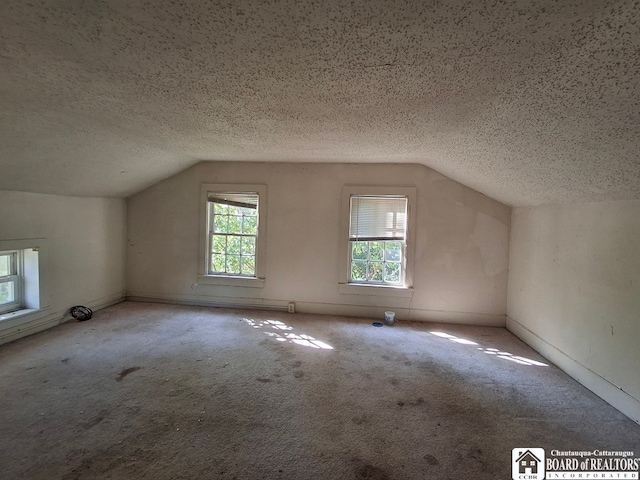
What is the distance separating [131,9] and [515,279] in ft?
13.9

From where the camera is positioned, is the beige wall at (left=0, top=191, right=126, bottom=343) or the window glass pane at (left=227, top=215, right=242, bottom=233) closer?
the beige wall at (left=0, top=191, right=126, bottom=343)

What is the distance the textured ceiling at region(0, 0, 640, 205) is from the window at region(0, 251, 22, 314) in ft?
3.31

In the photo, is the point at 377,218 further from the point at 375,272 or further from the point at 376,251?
the point at 375,272

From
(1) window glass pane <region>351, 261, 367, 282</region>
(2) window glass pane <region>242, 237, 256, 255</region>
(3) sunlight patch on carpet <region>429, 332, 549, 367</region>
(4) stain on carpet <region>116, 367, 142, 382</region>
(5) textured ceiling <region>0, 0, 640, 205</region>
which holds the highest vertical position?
(5) textured ceiling <region>0, 0, 640, 205</region>

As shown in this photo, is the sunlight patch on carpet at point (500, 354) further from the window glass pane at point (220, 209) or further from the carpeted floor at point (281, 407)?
the window glass pane at point (220, 209)

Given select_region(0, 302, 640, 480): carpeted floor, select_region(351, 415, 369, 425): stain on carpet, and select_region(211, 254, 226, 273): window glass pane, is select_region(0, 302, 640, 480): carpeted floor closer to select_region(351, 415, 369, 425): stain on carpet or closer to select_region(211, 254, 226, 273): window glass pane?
select_region(351, 415, 369, 425): stain on carpet

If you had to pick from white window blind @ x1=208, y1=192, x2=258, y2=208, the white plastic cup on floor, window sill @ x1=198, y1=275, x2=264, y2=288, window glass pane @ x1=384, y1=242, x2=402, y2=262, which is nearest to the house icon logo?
the white plastic cup on floor

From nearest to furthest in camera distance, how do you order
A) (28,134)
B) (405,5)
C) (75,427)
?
1. (405,5)
2. (75,427)
3. (28,134)

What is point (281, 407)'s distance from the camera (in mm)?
2090

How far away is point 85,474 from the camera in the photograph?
1513 mm

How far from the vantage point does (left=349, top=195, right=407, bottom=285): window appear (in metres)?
4.01

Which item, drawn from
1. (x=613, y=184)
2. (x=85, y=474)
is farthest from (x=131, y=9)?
(x=613, y=184)

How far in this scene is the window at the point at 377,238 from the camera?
13.2 feet

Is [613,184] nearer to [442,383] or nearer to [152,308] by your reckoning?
[442,383]
